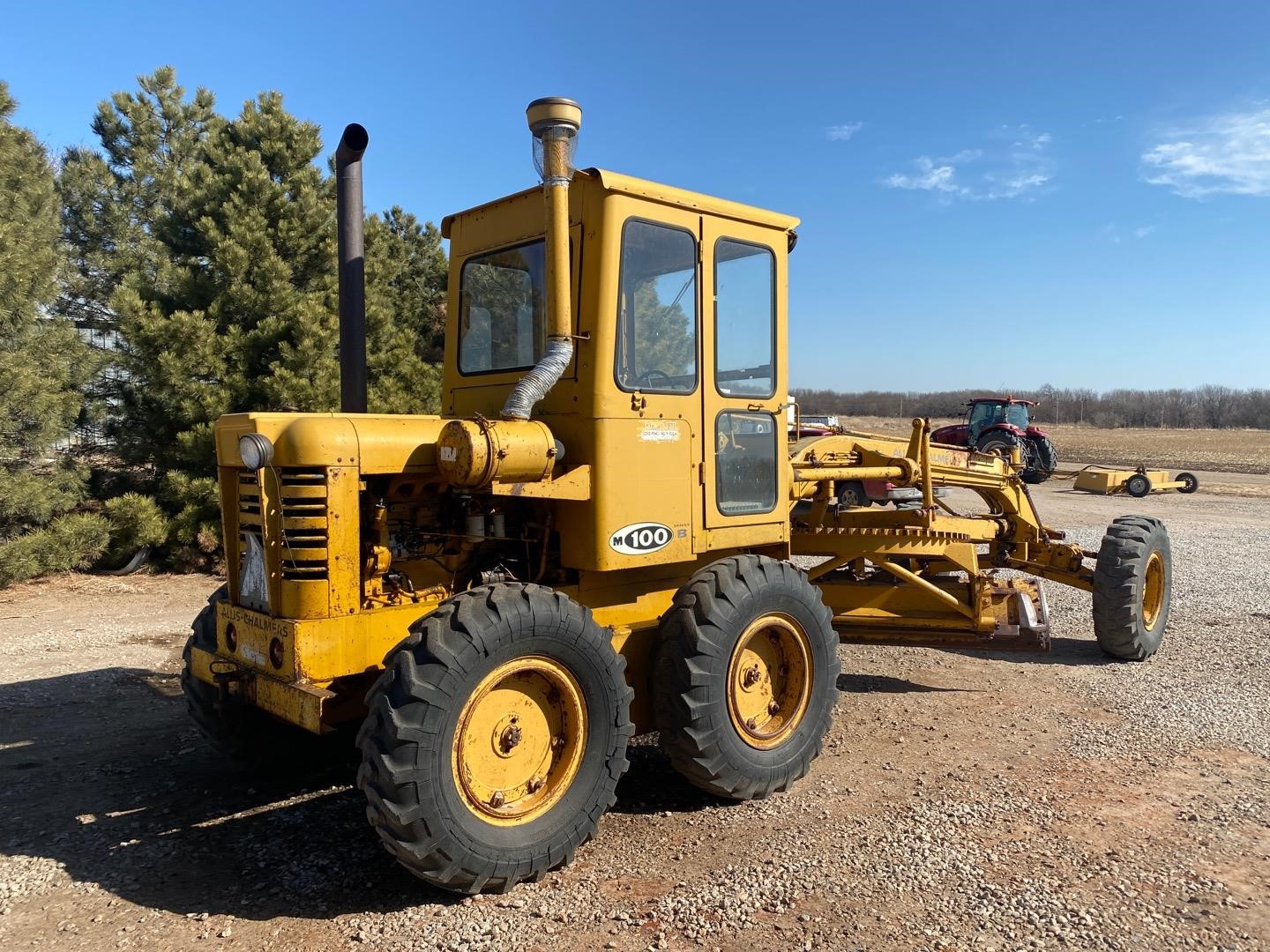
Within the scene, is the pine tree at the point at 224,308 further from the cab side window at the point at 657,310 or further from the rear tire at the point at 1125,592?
Answer: the rear tire at the point at 1125,592

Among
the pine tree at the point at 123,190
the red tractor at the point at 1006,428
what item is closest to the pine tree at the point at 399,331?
the pine tree at the point at 123,190

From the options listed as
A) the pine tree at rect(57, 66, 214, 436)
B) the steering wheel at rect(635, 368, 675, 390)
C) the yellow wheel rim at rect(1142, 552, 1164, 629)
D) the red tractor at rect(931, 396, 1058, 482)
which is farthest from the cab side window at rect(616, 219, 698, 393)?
the red tractor at rect(931, 396, 1058, 482)

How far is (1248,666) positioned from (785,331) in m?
5.32

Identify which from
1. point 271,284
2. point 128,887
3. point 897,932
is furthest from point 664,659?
point 271,284

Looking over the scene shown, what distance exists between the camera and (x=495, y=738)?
12.5 feet

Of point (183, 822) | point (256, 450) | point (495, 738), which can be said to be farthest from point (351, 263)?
point (183, 822)

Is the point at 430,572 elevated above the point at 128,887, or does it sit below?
above

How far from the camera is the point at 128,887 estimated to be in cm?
381

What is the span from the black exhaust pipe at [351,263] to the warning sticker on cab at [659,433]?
162cm

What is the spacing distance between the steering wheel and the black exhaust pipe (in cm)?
154

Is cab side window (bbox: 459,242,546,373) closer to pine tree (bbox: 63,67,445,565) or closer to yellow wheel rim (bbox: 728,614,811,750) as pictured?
yellow wheel rim (bbox: 728,614,811,750)

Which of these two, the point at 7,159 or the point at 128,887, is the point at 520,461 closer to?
the point at 128,887

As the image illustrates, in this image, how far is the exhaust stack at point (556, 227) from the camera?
4.17m

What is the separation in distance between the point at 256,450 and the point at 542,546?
1.48 meters
